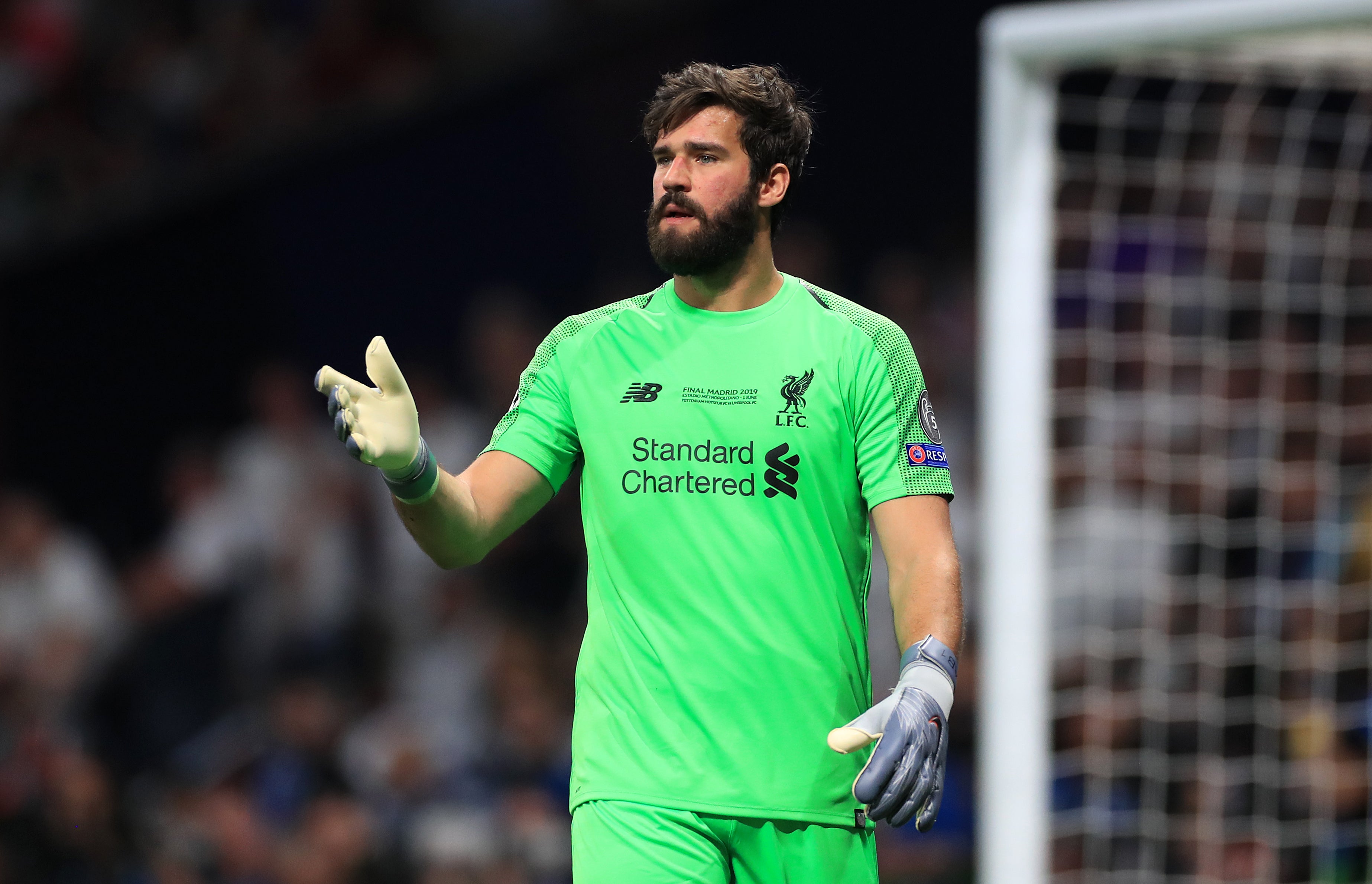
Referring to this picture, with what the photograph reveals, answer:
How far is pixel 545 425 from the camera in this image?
133 inches

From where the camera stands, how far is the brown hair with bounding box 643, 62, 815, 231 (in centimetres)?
327

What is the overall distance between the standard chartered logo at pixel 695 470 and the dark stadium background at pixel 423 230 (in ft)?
18.7

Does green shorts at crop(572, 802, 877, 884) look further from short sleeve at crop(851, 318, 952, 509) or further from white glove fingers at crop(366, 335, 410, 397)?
white glove fingers at crop(366, 335, 410, 397)

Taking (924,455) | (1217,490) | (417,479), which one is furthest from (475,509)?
(1217,490)

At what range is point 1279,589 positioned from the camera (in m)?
6.72

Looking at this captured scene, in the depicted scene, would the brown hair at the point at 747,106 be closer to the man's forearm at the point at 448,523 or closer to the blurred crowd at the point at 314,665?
the man's forearm at the point at 448,523

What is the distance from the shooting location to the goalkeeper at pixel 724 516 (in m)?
3.10

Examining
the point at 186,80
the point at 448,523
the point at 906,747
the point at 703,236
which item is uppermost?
the point at 186,80

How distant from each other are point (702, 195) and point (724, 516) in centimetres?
64

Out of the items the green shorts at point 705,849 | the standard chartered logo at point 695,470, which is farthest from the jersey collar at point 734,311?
the green shorts at point 705,849

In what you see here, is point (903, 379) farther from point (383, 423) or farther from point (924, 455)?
point (383, 423)

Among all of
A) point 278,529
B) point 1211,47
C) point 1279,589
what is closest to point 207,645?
point 278,529

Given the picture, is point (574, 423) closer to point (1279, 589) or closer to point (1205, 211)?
point (1279, 589)

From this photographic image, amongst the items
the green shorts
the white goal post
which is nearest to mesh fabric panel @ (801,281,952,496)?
the green shorts
